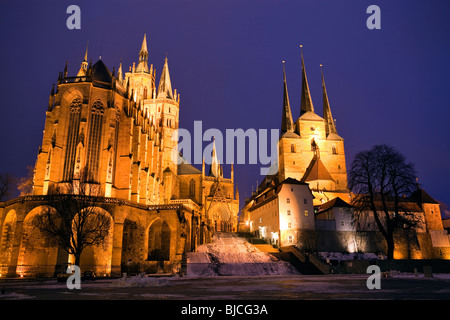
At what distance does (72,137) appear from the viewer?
44656 mm

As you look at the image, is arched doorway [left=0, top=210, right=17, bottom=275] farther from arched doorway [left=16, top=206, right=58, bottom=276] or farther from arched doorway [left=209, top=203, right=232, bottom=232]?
arched doorway [left=209, top=203, right=232, bottom=232]

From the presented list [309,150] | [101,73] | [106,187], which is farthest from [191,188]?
[101,73]

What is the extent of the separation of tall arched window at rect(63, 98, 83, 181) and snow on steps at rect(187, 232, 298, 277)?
62.7 ft

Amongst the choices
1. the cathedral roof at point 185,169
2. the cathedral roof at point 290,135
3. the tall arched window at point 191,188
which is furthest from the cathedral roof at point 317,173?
the cathedral roof at point 185,169

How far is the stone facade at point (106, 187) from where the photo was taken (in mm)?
35375

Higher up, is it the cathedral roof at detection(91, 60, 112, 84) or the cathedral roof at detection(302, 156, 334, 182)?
the cathedral roof at detection(91, 60, 112, 84)

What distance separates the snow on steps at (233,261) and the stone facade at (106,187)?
2491 millimetres

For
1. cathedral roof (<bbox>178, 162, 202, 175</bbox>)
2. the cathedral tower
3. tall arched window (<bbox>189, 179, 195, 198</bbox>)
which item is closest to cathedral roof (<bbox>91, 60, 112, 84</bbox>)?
cathedral roof (<bbox>178, 162, 202, 175</bbox>)

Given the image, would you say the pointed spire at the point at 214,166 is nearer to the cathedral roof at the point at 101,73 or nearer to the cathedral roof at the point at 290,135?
the cathedral roof at the point at 290,135

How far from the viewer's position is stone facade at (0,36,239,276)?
3538 centimetres

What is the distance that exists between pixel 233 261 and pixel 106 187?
1851cm

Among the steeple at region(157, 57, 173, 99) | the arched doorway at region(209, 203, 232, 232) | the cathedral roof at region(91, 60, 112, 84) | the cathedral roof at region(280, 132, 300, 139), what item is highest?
the steeple at region(157, 57, 173, 99)
